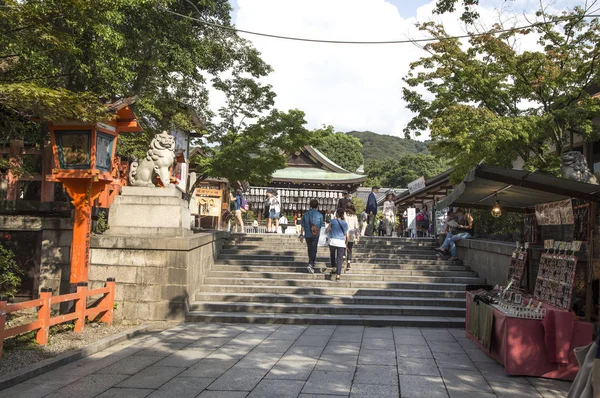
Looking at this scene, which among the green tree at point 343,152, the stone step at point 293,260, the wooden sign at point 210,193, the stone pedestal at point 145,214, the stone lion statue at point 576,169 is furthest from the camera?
the green tree at point 343,152

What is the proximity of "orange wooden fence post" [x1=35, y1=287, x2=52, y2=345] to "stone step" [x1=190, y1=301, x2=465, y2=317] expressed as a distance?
10.7 feet

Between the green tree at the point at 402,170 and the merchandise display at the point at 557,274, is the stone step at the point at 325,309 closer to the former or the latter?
the merchandise display at the point at 557,274

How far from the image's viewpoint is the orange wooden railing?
5.84 m

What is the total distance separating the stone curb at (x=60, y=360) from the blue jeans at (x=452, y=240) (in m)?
8.74

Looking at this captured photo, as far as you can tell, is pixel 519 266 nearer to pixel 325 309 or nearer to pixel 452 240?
pixel 325 309

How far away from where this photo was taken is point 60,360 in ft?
19.7

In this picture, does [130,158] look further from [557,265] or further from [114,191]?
[557,265]

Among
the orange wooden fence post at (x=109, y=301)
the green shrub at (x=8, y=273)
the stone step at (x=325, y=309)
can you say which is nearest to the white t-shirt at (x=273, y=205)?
the stone step at (x=325, y=309)

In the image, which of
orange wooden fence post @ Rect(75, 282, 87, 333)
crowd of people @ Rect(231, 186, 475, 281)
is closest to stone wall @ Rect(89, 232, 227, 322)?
orange wooden fence post @ Rect(75, 282, 87, 333)

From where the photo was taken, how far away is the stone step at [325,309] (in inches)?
381

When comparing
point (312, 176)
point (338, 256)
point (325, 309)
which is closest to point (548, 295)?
point (325, 309)

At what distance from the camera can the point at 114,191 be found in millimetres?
11766

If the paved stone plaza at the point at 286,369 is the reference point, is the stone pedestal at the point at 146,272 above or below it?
above

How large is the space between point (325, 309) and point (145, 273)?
137 inches
